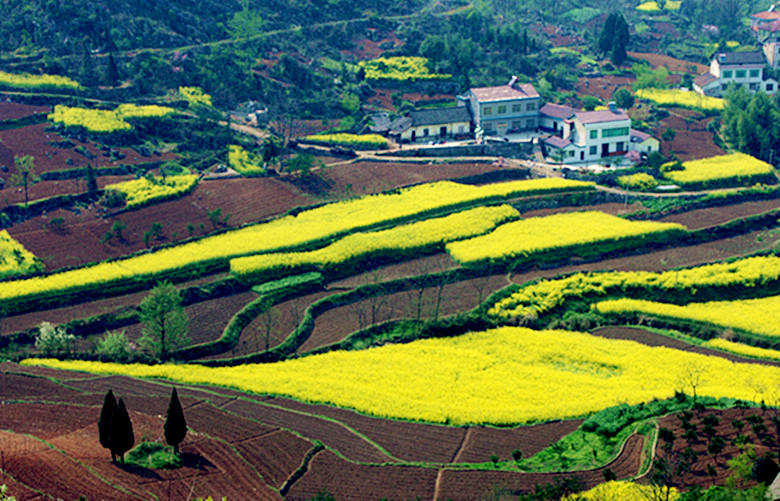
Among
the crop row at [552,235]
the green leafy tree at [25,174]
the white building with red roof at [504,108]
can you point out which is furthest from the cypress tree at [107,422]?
the white building with red roof at [504,108]

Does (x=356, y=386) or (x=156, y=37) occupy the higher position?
(x=156, y=37)

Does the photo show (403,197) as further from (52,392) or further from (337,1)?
(337,1)

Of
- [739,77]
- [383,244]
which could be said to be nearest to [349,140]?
[383,244]

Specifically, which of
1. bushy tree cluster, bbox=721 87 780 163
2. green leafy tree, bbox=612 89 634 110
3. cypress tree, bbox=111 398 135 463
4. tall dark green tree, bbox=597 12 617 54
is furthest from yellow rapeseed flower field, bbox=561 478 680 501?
tall dark green tree, bbox=597 12 617 54

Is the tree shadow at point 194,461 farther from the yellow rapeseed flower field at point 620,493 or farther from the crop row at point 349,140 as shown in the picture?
the crop row at point 349,140

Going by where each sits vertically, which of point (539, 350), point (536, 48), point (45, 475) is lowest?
point (539, 350)

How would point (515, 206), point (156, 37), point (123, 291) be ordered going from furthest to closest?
point (156, 37), point (515, 206), point (123, 291)

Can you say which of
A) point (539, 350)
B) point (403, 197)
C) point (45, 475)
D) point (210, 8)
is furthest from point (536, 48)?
point (45, 475)
